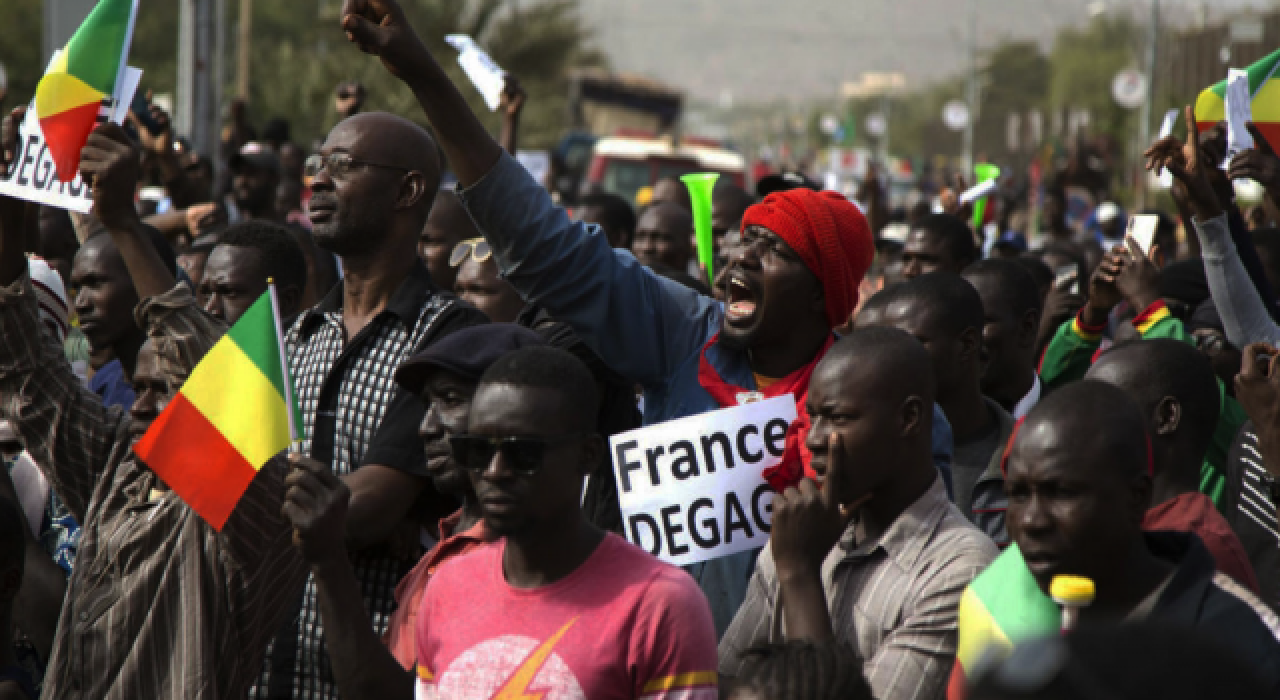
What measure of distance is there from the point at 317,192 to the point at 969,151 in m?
42.3

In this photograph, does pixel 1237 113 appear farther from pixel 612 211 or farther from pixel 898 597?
pixel 612 211

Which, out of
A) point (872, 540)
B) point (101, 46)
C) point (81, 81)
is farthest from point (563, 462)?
point (101, 46)

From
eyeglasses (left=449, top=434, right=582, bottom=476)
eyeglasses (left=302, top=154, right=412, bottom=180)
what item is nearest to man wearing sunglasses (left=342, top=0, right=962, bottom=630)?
eyeglasses (left=302, top=154, right=412, bottom=180)

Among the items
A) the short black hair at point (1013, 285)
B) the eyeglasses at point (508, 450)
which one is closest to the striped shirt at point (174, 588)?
the eyeglasses at point (508, 450)

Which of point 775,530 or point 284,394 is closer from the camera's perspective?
point 775,530

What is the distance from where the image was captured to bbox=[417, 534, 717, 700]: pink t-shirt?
2.97 metres

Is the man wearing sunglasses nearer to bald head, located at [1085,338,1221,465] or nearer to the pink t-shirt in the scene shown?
bald head, located at [1085,338,1221,465]

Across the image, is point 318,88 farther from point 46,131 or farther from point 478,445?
point 478,445

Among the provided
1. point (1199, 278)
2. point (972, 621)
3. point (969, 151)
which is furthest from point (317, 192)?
point (969, 151)

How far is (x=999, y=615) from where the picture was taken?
2834 millimetres

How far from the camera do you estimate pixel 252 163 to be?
9250mm

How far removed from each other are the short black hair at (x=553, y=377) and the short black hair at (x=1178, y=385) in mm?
1629

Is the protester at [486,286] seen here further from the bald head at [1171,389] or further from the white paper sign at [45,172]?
the bald head at [1171,389]

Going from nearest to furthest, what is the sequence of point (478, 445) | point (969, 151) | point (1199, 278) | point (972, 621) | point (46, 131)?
point (972, 621) < point (478, 445) < point (46, 131) < point (1199, 278) < point (969, 151)
